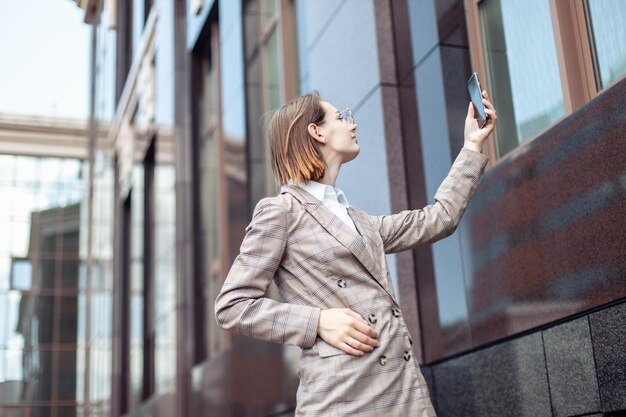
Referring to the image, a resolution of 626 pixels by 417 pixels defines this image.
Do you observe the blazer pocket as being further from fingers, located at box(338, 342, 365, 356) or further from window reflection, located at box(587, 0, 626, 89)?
window reflection, located at box(587, 0, 626, 89)

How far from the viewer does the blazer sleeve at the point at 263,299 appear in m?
2.95

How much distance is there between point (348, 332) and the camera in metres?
2.88

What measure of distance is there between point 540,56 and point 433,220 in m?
2.33

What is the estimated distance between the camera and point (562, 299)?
464 cm

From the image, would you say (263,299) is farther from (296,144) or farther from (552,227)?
(552,227)

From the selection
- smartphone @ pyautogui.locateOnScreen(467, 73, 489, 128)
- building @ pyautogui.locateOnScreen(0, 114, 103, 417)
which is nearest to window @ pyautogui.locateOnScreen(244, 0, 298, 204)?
smartphone @ pyautogui.locateOnScreen(467, 73, 489, 128)

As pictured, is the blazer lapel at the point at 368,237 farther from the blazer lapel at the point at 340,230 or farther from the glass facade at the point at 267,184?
the glass facade at the point at 267,184

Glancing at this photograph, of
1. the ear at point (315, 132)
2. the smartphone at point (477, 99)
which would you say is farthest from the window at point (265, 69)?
the ear at point (315, 132)

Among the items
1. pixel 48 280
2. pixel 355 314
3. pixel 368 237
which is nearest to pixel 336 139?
pixel 368 237

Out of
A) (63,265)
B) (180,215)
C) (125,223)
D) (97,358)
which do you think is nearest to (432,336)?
(180,215)

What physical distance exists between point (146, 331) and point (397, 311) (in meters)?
15.2

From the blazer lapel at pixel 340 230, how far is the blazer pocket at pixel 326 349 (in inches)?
12.2

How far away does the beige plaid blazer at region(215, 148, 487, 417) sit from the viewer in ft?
9.41

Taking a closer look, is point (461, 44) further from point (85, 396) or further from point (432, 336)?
point (85, 396)
